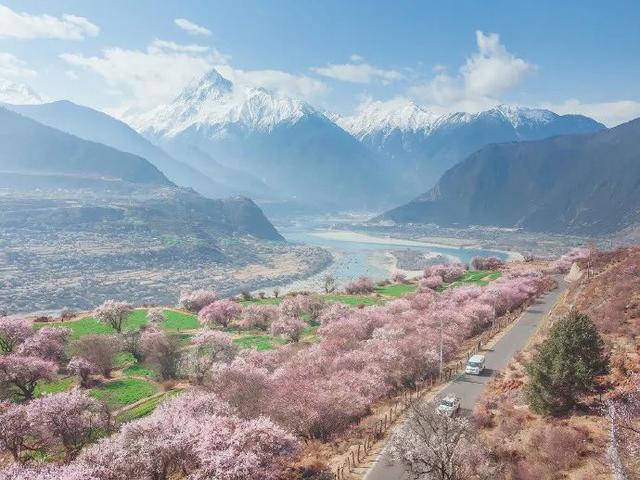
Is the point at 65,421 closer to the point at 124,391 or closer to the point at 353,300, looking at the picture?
the point at 124,391

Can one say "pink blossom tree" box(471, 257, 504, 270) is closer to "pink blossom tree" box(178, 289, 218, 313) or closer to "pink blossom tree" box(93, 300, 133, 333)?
"pink blossom tree" box(178, 289, 218, 313)

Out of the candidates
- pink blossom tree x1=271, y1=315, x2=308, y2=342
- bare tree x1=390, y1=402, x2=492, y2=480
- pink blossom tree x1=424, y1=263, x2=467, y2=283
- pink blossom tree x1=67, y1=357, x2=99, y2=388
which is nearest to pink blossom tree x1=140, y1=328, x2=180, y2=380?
pink blossom tree x1=67, y1=357, x2=99, y2=388

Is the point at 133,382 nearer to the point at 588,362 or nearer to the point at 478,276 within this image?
the point at 588,362

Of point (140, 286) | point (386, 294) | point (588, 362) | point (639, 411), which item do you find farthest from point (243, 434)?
point (140, 286)

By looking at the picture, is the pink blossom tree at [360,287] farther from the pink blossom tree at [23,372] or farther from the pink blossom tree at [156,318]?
the pink blossom tree at [23,372]

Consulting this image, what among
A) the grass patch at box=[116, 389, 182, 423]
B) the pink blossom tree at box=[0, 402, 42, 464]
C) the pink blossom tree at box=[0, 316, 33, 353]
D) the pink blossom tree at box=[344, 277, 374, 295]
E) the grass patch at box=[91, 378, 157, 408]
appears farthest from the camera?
the pink blossom tree at box=[344, 277, 374, 295]

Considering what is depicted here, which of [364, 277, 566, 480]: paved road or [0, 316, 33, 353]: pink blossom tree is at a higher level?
[364, 277, 566, 480]: paved road
